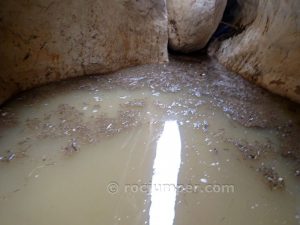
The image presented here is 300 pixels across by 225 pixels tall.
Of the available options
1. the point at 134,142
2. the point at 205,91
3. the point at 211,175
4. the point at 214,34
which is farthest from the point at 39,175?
the point at 214,34

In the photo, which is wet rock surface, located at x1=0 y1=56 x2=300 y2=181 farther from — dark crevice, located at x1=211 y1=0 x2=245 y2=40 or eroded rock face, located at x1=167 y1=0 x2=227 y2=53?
dark crevice, located at x1=211 y1=0 x2=245 y2=40

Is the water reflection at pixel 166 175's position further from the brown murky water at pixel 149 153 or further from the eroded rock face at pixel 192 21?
the eroded rock face at pixel 192 21

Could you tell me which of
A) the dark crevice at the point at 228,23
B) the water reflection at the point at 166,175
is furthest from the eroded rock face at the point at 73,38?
the water reflection at the point at 166,175

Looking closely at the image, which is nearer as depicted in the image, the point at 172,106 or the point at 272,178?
the point at 272,178

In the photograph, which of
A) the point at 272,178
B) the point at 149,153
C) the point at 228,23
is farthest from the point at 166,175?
the point at 228,23

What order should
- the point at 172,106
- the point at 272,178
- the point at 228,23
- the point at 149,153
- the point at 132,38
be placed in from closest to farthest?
the point at 272,178 < the point at 149,153 < the point at 172,106 < the point at 132,38 < the point at 228,23

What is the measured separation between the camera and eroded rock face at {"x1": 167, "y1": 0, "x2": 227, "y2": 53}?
9.63 ft

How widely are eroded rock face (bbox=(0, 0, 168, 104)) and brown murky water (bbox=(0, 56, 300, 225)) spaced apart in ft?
0.47

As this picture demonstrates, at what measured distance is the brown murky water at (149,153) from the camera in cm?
165

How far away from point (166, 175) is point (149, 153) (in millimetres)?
222

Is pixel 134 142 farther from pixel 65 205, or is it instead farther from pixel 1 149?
pixel 1 149

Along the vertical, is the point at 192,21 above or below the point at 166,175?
above

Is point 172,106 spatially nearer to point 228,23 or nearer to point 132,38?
point 132,38

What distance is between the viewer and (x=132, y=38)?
2898 millimetres
